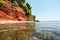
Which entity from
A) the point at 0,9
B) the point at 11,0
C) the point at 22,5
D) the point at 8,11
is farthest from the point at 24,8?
the point at 0,9

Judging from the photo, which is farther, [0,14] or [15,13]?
[15,13]

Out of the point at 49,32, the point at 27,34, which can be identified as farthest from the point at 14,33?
the point at 49,32

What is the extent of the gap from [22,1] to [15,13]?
2741 centimetres

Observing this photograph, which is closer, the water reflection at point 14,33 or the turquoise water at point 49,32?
the water reflection at point 14,33

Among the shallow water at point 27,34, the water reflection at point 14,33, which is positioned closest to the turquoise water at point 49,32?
the shallow water at point 27,34

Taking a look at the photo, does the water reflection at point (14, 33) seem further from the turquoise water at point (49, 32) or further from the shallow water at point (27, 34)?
the turquoise water at point (49, 32)

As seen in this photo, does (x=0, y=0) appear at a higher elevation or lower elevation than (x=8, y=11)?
higher

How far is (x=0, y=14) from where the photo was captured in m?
48.1

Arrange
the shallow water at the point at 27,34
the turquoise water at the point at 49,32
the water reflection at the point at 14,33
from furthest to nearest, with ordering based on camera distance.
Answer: the turquoise water at the point at 49,32, the shallow water at the point at 27,34, the water reflection at the point at 14,33

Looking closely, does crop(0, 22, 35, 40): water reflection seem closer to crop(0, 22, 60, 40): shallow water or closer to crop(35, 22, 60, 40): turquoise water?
crop(0, 22, 60, 40): shallow water

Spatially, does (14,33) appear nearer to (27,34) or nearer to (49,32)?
(27,34)

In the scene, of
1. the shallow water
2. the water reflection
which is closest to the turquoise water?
the shallow water

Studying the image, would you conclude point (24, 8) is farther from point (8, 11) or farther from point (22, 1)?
point (8, 11)

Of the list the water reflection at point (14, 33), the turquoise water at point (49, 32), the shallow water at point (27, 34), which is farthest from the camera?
the turquoise water at point (49, 32)
